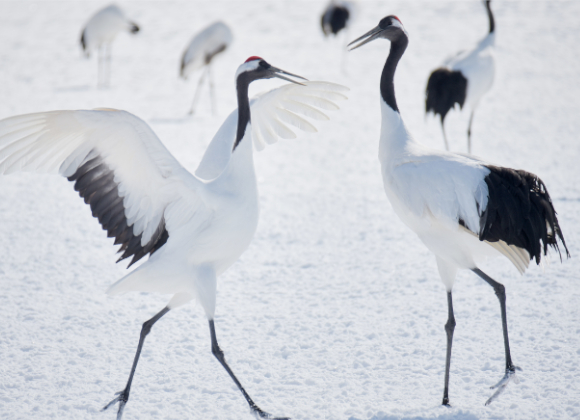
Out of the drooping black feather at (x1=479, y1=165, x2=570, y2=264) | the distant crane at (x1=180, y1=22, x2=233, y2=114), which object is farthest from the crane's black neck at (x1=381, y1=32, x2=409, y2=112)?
the distant crane at (x1=180, y1=22, x2=233, y2=114)

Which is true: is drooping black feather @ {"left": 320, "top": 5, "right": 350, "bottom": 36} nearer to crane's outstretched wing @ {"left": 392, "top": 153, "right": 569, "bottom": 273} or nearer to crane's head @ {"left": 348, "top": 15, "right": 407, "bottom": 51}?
crane's head @ {"left": 348, "top": 15, "right": 407, "bottom": 51}

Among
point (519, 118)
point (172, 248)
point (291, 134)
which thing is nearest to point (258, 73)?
point (291, 134)

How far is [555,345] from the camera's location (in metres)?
3.01

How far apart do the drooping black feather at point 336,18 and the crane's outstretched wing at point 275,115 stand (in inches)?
268

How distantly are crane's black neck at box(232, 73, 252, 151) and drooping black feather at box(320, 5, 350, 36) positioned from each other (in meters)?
7.37

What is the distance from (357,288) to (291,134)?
1.03 m

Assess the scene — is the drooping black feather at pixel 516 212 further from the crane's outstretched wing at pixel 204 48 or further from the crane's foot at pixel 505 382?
the crane's outstretched wing at pixel 204 48

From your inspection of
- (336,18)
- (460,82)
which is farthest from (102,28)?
(460,82)

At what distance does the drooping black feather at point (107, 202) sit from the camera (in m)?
2.54

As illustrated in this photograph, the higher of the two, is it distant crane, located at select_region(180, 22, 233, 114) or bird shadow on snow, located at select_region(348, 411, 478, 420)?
distant crane, located at select_region(180, 22, 233, 114)

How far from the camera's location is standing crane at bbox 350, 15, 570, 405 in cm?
261

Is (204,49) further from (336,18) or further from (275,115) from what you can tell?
(275,115)

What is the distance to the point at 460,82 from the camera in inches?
240

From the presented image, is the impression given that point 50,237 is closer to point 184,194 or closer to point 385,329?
point 184,194
